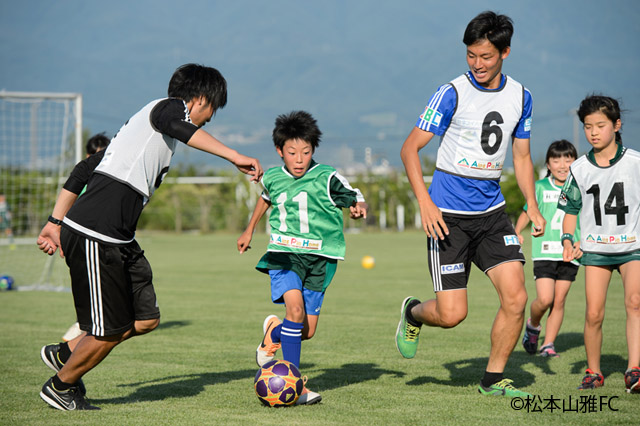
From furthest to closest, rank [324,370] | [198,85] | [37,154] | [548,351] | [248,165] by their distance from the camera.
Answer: [37,154], [548,351], [324,370], [198,85], [248,165]

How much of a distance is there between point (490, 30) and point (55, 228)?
3452 millimetres

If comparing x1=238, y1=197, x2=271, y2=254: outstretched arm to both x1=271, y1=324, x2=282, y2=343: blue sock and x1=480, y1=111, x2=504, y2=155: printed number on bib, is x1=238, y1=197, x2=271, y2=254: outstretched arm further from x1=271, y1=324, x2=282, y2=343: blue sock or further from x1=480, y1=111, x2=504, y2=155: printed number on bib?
x1=480, y1=111, x2=504, y2=155: printed number on bib

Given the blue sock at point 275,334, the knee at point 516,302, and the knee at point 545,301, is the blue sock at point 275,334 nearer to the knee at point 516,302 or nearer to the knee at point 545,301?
the knee at point 516,302

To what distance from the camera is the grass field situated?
4949 millimetres

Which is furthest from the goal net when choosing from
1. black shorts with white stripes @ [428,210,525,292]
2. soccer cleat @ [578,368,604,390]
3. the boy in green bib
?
soccer cleat @ [578,368,604,390]

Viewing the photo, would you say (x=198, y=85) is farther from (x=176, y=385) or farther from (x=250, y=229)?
(x=176, y=385)

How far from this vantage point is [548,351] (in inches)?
298

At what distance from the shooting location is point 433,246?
5.77 meters

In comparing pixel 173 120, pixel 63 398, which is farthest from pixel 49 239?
pixel 173 120

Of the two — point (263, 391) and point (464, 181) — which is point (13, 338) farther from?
point (464, 181)

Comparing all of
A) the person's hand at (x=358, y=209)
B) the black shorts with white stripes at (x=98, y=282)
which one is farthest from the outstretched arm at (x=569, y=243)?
the black shorts with white stripes at (x=98, y=282)

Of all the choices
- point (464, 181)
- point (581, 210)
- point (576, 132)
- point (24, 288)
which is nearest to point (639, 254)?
point (581, 210)

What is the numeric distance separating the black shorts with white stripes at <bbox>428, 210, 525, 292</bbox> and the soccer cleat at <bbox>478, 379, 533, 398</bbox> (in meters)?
0.77

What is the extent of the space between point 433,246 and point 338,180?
1017 mm
